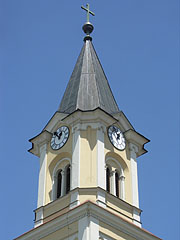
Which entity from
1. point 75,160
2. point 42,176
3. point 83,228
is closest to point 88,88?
point 75,160

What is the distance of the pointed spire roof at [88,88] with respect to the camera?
36.5 meters

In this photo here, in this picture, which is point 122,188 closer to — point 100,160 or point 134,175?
point 134,175

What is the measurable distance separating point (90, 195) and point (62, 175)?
3005 mm

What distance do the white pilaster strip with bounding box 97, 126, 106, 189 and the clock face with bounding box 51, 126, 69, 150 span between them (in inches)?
77.2

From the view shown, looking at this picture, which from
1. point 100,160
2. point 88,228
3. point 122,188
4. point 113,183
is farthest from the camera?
point 122,188

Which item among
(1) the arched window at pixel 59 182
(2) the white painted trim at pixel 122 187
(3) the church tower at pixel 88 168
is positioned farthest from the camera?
(1) the arched window at pixel 59 182

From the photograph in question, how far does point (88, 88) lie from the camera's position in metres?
37.6

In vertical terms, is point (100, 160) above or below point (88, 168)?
above

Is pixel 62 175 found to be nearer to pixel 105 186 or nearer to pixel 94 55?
pixel 105 186

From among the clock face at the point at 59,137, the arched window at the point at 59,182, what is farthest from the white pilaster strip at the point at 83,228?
the clock face at the point at 59,137

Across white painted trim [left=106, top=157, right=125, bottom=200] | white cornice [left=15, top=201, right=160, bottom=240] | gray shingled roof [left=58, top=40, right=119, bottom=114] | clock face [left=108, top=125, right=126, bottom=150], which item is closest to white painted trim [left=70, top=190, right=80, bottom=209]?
white cornice [left=15, top=201, right=160, bottom=240]

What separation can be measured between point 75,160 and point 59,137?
2.55m

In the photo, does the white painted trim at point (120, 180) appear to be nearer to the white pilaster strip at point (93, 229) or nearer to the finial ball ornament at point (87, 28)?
the white pilaster strip at point (93, 229)

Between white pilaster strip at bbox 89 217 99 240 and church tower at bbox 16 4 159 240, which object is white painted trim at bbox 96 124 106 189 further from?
white pilaster strip at bbox 89 217 99 240
